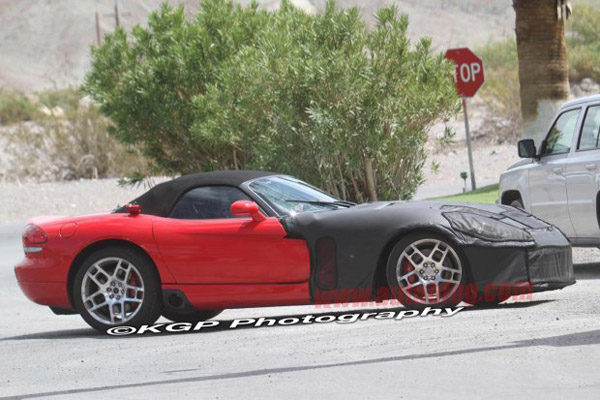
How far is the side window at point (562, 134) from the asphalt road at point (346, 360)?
310 cm

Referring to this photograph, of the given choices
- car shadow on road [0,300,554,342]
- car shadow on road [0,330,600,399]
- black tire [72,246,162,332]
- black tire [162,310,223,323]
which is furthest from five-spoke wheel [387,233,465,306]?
black tire [162,310,223,323]

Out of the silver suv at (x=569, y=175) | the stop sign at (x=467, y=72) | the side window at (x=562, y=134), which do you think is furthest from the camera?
the stop sign at (x=467, y=72)

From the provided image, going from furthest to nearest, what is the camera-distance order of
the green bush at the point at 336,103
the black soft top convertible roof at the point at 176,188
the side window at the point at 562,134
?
1. the green bush at the point at 336,103
2. the side window at the point at 562,134
3. the black soft top convertible roof at the point at 176,188

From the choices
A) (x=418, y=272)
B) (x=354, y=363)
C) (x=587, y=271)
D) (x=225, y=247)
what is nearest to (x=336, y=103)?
(x=587, y=271)

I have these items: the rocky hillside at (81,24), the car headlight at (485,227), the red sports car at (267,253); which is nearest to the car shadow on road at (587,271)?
the red sports car at (267,253)

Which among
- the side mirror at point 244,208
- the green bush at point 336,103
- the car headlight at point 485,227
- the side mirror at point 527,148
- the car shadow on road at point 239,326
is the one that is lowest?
the car shadow on road at point 239,326

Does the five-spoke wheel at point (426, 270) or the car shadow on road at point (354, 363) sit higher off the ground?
the five-spoke wheel at point (426, 270)

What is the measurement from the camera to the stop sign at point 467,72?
30266 millimetres

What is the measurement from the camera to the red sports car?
421 inches

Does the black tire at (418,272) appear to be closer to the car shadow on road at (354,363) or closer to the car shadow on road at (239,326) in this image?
the car shadow on road at (239,326)

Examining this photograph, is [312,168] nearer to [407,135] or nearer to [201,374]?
[407,135]

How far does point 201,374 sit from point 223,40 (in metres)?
17.4

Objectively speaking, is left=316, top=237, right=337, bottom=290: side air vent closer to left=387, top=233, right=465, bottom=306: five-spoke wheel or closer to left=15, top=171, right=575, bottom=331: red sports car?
left=15, top=171, right=575, bottom=331: red sports car

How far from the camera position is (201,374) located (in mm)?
8625
